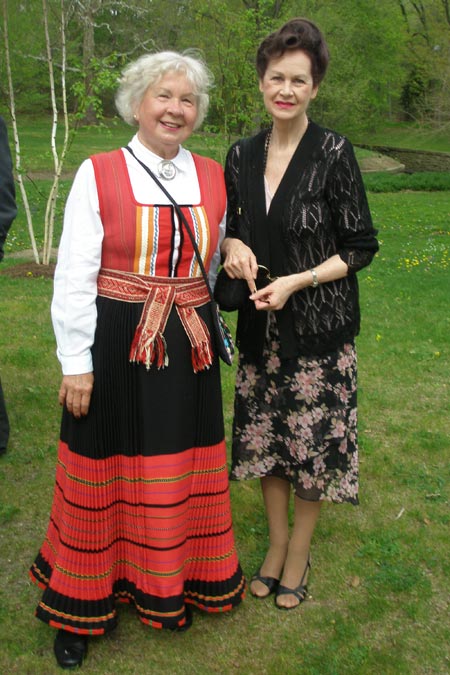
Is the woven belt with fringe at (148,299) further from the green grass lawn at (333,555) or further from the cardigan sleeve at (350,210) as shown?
the green grass lawn at (333,555)

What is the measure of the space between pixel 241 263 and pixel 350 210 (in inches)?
17.6

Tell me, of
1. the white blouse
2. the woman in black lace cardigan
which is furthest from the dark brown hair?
the white blouse

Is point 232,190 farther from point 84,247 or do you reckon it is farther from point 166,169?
point 84,247

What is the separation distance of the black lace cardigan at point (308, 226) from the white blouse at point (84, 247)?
11.5 inches

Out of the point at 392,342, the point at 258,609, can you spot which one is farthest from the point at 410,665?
the point at 392,342

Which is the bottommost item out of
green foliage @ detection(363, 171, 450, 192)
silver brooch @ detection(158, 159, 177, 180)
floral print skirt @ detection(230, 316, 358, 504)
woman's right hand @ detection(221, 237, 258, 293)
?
green foliage @ detection(363, 171, 450, 192)

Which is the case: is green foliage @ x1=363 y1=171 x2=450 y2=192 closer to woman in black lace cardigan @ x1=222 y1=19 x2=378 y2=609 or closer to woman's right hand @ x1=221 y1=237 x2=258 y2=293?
woman in black lace cardigan @ x1=222 y1=19 x2=378 y2=609

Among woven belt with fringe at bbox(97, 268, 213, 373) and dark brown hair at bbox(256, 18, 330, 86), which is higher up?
dark brown hair at bbox(256, 18, 330, 86)

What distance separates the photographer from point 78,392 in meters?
2.58

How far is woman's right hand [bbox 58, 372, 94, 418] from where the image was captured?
2578mm

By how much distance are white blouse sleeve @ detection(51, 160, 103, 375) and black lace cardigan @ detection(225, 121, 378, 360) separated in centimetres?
64

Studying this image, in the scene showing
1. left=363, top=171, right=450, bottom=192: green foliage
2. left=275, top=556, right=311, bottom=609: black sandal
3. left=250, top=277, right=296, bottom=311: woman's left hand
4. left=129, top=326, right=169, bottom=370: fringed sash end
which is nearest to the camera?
left=129, top=326, right=169, bottom=370: fringed sash end

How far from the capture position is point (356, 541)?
365cm

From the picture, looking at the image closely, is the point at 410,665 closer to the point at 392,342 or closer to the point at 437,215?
the point at 392,342
